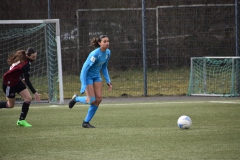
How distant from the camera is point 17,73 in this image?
450 inches

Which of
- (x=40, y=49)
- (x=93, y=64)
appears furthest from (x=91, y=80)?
(x=40, y=49)

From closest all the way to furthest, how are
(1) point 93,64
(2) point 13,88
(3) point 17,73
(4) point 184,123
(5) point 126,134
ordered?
(5) point 126,134 < (4) point 184,123 < (1) point 93,64 < (3) point 17,73 < (2) point 13,88

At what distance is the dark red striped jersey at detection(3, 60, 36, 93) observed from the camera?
11312 mm

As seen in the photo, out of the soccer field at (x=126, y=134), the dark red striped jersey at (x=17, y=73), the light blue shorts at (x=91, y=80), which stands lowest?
the soccer field at (x=126, y=134)

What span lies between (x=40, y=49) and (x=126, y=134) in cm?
853

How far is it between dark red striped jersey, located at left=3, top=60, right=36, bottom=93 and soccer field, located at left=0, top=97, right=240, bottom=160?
886mm

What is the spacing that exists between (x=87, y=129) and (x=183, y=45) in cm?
899

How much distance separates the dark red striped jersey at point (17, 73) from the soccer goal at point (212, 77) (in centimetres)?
841

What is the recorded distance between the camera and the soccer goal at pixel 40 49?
1697 cm

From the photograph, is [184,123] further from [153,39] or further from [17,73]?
[153,39]

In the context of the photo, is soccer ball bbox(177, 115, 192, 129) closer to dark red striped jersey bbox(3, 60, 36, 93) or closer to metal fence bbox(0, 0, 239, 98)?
dark red striped jersey bbox(3, 60, 36, 93)

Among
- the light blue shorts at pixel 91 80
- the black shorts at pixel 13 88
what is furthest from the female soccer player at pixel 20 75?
the light blue shorts at pixel 91 80

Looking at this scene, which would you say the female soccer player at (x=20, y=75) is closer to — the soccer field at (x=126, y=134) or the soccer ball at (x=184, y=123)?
the soccer field at (x=126, y=134)

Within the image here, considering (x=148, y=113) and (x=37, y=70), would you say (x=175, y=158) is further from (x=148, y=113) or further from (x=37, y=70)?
(x=37, y=70)
